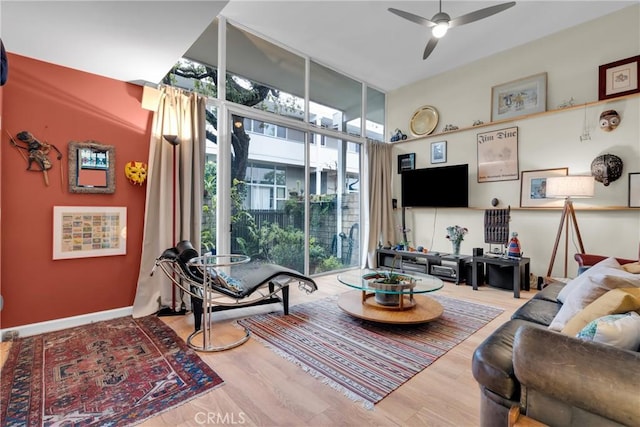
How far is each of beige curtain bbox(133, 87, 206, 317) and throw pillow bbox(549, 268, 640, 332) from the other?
3.16m

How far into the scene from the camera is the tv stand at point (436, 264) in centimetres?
444

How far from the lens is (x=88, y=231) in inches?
112

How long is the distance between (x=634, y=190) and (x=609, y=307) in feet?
10.5

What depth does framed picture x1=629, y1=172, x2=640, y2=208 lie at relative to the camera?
3424 mm

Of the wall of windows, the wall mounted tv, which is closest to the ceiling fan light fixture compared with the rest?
the wall of windows

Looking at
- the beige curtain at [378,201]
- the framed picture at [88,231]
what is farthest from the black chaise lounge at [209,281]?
the beige curtain at [378,201]

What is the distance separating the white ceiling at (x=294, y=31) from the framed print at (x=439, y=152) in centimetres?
124

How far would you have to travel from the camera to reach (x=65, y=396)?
174 cm

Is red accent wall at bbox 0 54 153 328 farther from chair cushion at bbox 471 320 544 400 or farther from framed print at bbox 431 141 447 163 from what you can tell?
framed print at bbox 431 141 447 163

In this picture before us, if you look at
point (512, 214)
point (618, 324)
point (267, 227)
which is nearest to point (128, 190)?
point (267, 227)

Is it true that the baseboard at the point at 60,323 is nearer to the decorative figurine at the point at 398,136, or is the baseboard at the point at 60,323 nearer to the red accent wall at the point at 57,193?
the red accent wall at the point at 57,193

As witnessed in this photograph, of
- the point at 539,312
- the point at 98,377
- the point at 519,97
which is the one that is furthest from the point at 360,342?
the point at 519,97

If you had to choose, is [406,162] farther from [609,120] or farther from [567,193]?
[609,120]

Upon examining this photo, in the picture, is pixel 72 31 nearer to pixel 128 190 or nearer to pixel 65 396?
pixel 128 190
